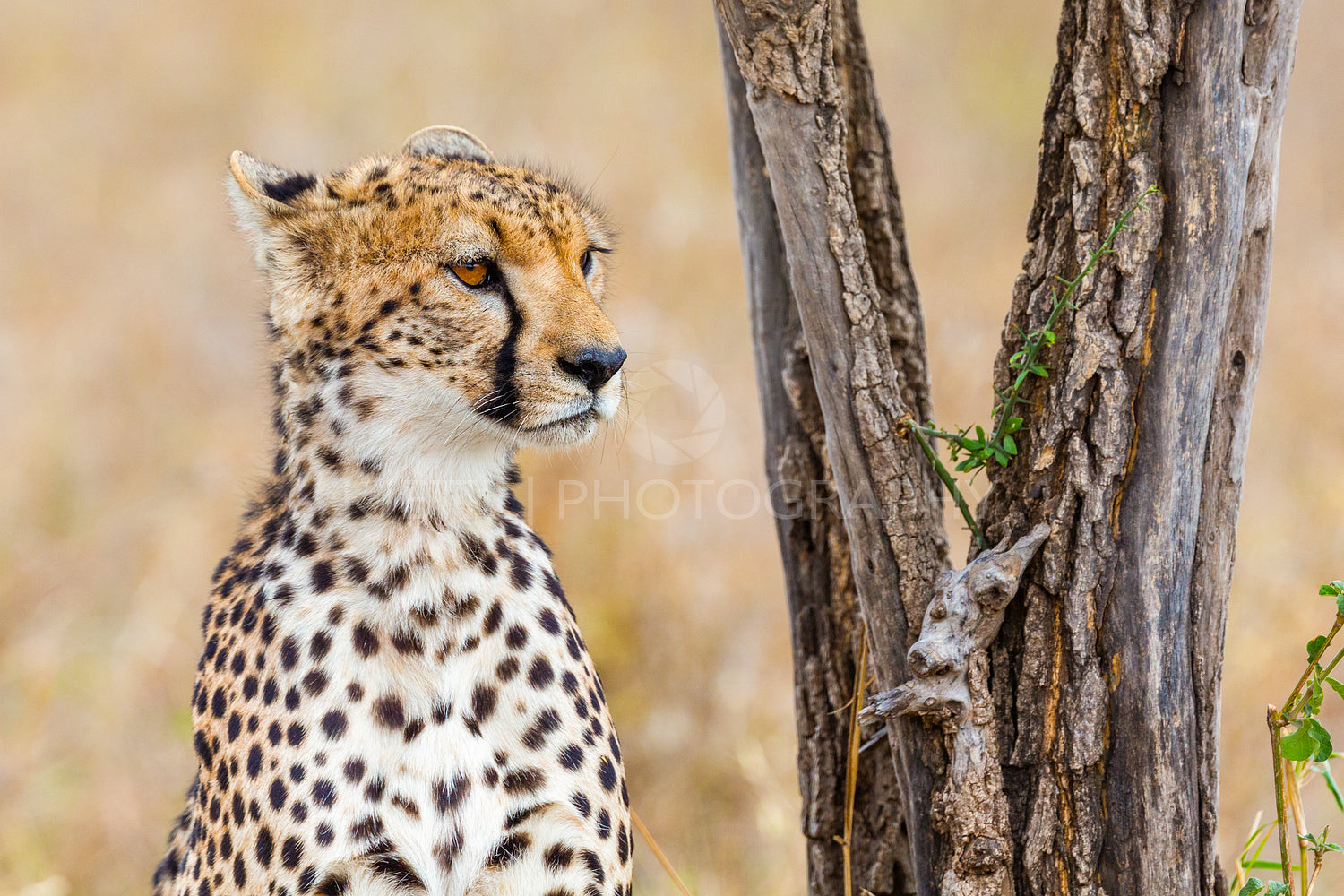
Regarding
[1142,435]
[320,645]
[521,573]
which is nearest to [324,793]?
[320,645]

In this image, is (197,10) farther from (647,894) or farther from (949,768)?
(949,768)

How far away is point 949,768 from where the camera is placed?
1746 mm

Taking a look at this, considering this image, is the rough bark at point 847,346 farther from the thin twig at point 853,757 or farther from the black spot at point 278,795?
the black spot at point 278,795

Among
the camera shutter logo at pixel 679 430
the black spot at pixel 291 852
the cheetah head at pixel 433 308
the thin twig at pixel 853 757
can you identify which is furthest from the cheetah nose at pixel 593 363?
the camera shutter logo at pixel 679 430

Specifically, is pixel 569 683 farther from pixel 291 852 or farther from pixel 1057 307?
pixel 1057 307

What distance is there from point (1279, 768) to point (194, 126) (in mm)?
6213

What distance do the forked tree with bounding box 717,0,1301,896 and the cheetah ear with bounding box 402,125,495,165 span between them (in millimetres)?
706

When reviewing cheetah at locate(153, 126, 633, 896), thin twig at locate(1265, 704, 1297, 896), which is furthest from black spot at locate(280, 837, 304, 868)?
thin twig at locate(1265, 704, 1297, 896)

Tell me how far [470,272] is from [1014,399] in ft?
2.64

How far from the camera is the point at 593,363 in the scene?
1.69m

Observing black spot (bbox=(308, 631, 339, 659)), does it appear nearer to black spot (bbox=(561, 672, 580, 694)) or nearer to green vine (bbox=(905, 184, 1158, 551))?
black spot (bbox=(561, 672, 580, 694))

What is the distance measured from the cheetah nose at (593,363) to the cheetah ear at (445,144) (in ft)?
2.14

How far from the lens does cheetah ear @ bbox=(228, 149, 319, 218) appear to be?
71.1 inches

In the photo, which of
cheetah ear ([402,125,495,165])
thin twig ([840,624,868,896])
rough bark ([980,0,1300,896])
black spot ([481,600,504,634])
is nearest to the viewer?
rough bark ([980,0,1300,896])
